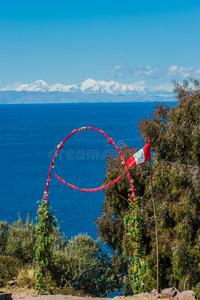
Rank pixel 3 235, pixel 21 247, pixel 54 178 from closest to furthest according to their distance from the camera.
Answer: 1. pixel 21 247
2. pixel 3 235
3. pixel 54 178

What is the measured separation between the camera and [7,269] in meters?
17.4

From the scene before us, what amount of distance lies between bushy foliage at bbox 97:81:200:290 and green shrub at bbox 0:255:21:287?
Result: 220 inches

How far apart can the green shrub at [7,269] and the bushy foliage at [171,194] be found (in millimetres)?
5600

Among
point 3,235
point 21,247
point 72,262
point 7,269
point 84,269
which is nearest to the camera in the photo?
point 7,269

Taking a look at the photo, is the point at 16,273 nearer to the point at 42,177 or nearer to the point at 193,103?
the point at 193,103

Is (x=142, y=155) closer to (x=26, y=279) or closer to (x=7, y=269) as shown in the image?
(x=26, y=279)

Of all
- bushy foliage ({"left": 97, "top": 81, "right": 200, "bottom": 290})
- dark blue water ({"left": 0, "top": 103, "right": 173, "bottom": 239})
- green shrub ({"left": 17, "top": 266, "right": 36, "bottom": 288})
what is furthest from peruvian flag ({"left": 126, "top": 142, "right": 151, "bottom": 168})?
dark blue water ({"left": 0, "top": 103, "right": 173, "bottom": 239})

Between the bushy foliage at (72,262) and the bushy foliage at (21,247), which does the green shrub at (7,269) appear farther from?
the bushy foliage at (21,247)

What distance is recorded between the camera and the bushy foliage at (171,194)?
17891 millimetres

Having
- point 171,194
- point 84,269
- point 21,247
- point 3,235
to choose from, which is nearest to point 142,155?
point 171,194

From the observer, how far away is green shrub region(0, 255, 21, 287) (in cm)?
1684

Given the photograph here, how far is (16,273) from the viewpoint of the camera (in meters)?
17.4

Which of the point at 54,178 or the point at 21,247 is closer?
the point at 21,247

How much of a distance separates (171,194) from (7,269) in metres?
7.43
